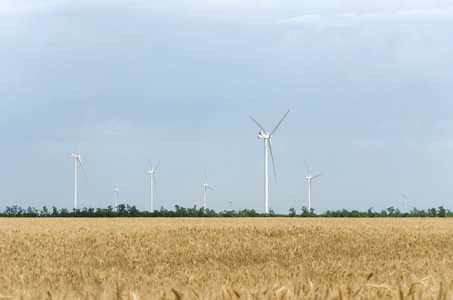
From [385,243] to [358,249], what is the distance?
178 centimetres

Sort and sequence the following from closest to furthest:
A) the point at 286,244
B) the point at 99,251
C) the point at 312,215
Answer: the point at 99,251 < the point at 286,244 < the point at 312,215

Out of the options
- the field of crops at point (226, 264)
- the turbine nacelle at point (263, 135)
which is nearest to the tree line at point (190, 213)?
the turbine nacelle at point (263, 135)

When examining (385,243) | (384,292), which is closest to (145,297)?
(384,292)

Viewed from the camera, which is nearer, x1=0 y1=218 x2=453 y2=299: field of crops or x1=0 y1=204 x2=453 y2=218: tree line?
x1=0 y1=218 x2=453 y2=299: field of crops

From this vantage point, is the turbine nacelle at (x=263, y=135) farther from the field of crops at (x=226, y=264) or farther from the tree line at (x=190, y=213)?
the field of crops at (x=226, y=264)

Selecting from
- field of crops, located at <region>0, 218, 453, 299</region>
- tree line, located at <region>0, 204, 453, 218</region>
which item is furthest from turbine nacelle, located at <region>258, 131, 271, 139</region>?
field of crops, located at <region>0, 218, 453, 299</region>

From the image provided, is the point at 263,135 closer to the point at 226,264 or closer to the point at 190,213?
the point at 190,213

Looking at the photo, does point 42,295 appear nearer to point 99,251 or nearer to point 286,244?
point 99,251

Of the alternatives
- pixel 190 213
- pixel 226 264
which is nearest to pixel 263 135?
pixel 190 213

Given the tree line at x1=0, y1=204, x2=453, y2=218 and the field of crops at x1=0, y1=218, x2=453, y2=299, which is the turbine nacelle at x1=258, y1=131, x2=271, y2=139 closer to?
the tree line at x1=0, y1=204, x2=453, y2=218

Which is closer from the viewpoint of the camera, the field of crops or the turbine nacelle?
the field of crops

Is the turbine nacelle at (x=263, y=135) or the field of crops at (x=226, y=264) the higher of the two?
the turbine nacelle at (x=263, y=135)

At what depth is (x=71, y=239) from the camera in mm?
14375

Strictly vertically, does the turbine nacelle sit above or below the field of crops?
above
